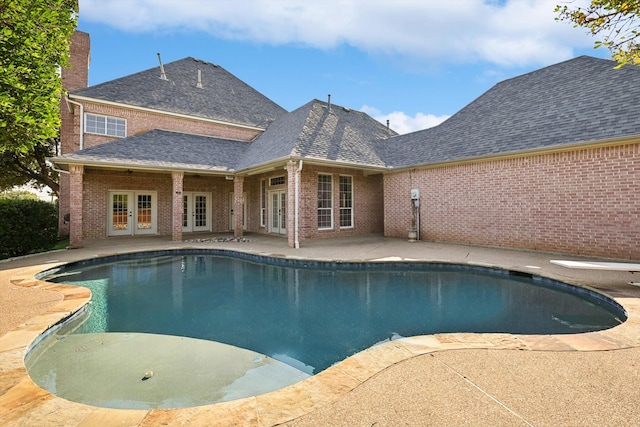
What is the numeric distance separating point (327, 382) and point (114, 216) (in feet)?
46.4

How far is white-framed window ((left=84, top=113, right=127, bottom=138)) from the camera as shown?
503 inches

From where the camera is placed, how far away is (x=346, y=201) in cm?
1317

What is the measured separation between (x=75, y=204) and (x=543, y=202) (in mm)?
14521

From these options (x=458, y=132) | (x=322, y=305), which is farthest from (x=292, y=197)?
(x=458, y=132)

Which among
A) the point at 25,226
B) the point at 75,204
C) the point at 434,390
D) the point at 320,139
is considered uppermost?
the point at 320,139

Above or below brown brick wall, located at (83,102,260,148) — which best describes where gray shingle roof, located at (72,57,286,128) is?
above

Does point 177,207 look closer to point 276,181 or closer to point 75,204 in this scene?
point 75,204

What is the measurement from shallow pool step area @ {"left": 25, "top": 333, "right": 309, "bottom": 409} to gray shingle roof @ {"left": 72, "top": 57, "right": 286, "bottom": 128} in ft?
43.7

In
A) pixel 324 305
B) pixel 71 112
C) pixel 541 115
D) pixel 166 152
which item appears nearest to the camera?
pixel 324 305

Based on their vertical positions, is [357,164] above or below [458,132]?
below

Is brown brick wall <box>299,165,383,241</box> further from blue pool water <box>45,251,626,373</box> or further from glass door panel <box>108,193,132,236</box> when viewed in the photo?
glass door panel <box>108,193,132,236</box>

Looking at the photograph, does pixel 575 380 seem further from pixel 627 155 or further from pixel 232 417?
pixel 627 155

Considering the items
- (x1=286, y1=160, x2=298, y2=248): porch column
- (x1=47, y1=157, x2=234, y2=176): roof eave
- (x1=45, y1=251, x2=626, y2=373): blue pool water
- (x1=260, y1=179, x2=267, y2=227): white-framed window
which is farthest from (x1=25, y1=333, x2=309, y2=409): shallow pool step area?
(x1=260, y1=179, x2=267, y2=227): white-framed window

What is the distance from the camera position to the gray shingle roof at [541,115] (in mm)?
7953
